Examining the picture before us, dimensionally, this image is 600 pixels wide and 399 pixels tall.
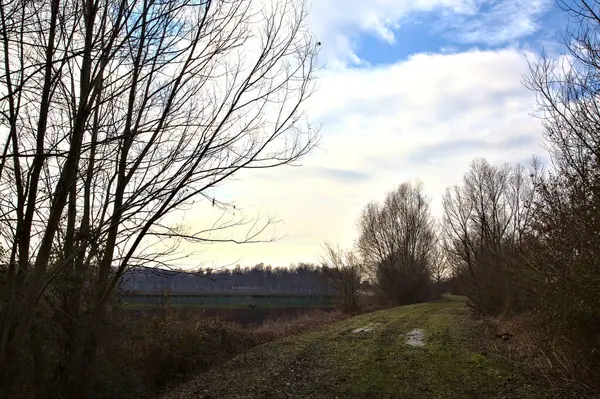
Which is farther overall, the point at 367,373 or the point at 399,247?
the point at 399,247

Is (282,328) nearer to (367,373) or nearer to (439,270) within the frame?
(367,373)

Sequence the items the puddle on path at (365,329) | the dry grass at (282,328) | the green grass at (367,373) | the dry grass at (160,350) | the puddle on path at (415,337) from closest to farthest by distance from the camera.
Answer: the green grass at (367,373) → the dry grass at (160,350) → the puddle on path at (415,337) → the dry grass at (282,328) → the puddle on path at (365,329)

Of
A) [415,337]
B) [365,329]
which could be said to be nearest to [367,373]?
[415,337]

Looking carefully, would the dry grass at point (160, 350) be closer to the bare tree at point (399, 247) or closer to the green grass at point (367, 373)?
the green grass at point (367, 373)

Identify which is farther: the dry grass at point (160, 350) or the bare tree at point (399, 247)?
the bare tree at point (399, 247)

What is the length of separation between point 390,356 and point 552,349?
3639 mm

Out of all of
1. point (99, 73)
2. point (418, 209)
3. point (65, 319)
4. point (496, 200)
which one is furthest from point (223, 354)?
point (418, 209)

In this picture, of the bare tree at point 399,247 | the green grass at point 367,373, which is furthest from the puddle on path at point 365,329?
the bare tree at point 399,247

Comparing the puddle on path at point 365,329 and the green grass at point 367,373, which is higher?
the puddle on path at point 365,329

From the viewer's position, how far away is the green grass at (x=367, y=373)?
Answer: 8602 mm

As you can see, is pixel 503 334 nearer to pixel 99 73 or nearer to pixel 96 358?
pixel 96 358

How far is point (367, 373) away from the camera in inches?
395

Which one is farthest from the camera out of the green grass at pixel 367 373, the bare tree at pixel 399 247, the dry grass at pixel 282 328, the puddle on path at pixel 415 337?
the bare tree at pixel 399 247

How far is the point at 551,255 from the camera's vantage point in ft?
31.7
